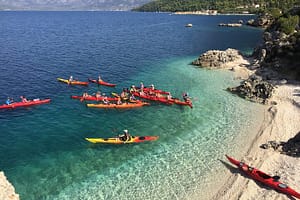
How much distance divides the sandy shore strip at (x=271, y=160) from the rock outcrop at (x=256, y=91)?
48.4 inches

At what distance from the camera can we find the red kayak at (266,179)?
21281 millimetres

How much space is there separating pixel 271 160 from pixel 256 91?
56.1ft

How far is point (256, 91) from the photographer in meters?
40.8

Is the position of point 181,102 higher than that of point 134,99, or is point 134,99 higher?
point 134,99

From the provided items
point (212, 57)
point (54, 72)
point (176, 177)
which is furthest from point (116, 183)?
point (212, 57)

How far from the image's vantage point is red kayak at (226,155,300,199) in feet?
69.8

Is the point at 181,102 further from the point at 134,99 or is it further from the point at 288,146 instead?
the point at 288,146

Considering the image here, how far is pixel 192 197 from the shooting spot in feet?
70.6

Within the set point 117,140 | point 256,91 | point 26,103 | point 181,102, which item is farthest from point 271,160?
point 26,103

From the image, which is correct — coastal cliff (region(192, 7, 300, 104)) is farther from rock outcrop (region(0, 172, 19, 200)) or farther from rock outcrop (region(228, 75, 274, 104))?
rock outcrop (region(0, 172, 19, 200))

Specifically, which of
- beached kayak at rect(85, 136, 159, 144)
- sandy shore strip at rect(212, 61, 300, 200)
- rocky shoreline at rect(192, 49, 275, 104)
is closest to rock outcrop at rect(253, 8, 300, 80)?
rocky shoreline at rect(192, 49, 275, 104)

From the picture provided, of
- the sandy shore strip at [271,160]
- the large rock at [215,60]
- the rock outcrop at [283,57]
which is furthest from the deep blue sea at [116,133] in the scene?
the rock outcrop at [283,57]

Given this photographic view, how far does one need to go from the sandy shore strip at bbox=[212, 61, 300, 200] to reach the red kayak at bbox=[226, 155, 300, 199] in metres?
0.38

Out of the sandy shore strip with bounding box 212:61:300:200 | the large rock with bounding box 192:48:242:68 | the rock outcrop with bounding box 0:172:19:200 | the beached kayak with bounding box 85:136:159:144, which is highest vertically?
the large rock with bounding box 192:48:242:68
